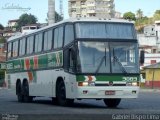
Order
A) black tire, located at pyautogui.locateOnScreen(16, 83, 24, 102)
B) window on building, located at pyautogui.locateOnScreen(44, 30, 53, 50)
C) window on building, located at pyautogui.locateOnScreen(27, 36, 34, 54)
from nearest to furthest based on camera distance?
1. window on building, located at pyautogui.locateOnScreen(44, 30, 53, 50)
2. window on building, located at pyautogui.locateOnScreen(27, 36, 34, 54)
3. black tire, located at pyautogui.locateOnScreen(16, 83, 24, 102)

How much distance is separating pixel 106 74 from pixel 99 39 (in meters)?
1.39

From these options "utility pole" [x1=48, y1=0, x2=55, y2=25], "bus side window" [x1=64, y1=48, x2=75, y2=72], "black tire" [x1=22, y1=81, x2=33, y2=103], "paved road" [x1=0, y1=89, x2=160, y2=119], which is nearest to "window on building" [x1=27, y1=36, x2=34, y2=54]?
"black tire" [x1=22, y1=81, x2=33, y2=103]

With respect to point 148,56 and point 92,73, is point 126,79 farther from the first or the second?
point 148,56

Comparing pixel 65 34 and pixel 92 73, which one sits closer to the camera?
pixel 92 73

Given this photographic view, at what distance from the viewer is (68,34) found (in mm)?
23031

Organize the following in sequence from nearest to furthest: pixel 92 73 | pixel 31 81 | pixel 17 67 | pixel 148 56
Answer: pixel 92 73, pixel 31 81, pixel 17 67, pixel 148 56

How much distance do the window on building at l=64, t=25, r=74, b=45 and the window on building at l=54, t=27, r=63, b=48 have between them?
584 millimetres

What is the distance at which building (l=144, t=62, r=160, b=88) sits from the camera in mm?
76262

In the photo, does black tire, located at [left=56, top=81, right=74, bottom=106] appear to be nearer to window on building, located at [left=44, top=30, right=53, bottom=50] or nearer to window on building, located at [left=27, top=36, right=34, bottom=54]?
window on building, located at [left=44, top=30, right=53, bottom=50]

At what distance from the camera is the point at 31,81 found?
28719 millimetres

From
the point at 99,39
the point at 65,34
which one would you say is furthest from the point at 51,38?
the point at 99,39

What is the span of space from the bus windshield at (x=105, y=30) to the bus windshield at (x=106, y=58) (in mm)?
389

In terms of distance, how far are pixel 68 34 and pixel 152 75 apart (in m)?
55.6

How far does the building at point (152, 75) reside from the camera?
76.3 meters
